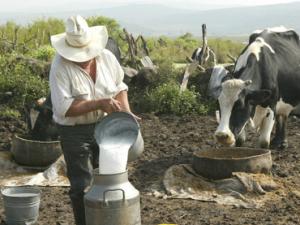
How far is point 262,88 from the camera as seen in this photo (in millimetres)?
7574

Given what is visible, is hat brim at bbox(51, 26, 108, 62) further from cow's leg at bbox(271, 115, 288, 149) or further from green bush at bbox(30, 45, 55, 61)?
green bush at bbox(30, 45, 55, 61)

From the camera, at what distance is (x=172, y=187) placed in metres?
6.37

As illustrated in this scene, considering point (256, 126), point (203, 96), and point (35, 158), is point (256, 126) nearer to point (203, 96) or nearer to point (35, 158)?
point (35, 158)

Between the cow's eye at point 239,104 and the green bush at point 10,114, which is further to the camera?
the green bush at point 10,114

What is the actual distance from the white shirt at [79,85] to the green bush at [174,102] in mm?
6328

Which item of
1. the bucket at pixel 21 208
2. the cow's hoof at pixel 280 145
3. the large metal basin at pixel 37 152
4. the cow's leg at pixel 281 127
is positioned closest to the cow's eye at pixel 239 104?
the cow's leg at pixel 281 127

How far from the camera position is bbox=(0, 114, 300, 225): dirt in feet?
18.2

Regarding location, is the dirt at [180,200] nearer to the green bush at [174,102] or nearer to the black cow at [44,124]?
the black cow at [44,124]

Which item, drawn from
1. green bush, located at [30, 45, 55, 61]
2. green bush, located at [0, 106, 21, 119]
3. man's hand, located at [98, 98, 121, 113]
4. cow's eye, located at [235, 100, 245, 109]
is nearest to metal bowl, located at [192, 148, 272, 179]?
cow's eye, located at [235, 100, 245, 109]

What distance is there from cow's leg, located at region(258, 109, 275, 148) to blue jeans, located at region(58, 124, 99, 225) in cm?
370

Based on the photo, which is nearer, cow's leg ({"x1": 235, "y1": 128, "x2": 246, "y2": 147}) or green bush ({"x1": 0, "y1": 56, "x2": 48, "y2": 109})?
cow's leg ({"x1": 235, "y1": 128, "x2": 246, "y2": 147})

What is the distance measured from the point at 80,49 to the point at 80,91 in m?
0.32

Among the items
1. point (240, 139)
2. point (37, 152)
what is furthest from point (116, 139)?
point (240, 139)

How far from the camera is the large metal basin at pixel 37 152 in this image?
7266mm
